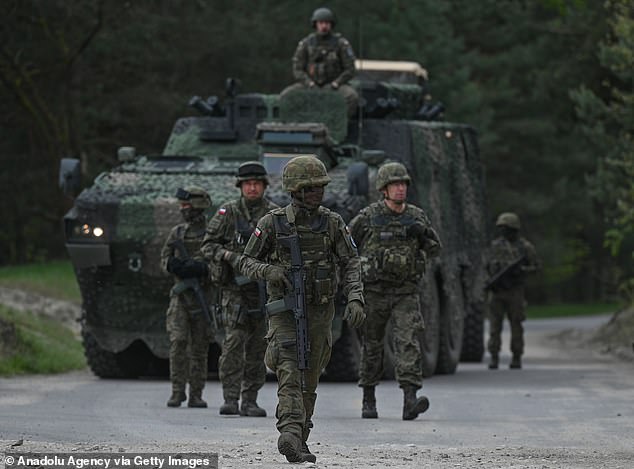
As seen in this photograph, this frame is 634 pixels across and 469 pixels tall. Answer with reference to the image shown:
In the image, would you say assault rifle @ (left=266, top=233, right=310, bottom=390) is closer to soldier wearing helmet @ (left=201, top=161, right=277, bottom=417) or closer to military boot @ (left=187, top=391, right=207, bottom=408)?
soldier wearing helmet @ (left=201, top=161, right=277, bottom=417)

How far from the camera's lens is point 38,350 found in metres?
20.2

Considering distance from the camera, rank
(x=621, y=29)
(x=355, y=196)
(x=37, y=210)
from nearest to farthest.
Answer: (x=355, y=196), (x=621, y=29), (x=37, y=210)

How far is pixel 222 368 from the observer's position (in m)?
14.9

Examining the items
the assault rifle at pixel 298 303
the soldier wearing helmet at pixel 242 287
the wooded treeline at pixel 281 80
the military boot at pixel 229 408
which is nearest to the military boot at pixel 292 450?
the assault rifle at pixel 298 303

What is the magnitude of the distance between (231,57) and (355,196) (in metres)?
24.2

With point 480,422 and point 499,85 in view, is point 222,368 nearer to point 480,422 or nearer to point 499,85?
point 480,422

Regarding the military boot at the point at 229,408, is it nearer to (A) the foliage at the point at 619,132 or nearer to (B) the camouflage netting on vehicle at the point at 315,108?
(B) the camouflage netting on vehicle at the point at 315,108

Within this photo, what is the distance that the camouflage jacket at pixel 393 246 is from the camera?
14.8 m

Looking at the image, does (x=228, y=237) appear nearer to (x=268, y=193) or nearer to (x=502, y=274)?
(x=268, y=193)

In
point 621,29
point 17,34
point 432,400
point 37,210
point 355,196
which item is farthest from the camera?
point 37,210

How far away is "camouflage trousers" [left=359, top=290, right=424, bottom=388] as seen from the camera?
1467cm

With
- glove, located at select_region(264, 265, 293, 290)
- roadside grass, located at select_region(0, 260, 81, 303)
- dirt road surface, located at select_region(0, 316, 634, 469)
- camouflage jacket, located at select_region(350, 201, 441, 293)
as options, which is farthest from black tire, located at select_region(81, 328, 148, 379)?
roadside grass, located at select_region(0, 260, 81, 303)

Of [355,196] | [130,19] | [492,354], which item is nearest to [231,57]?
[130,19]

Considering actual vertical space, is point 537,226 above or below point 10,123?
below
